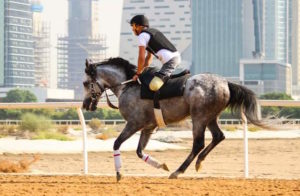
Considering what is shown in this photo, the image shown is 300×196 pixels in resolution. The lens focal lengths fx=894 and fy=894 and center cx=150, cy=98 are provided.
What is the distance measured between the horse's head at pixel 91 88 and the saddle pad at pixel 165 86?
0.95 meters

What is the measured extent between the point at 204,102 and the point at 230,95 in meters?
0.51

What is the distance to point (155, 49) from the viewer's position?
1331 centimetres

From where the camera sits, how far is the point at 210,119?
12992mm

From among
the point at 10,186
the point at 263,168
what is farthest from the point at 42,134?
the point at 10,186

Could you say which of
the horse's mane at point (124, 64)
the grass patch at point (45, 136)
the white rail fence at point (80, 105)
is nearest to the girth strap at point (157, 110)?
the horse's mane at point (124, 64)

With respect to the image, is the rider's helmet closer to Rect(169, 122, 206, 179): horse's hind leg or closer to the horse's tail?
the horse's tail

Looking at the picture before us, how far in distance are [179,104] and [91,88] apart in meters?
1.66

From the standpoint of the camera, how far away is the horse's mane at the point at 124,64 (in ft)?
45.0

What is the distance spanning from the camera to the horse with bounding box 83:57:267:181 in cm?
1288

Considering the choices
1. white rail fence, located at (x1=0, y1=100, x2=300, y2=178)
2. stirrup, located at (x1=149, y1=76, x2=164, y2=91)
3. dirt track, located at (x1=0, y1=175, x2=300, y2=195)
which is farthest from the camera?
white rail fence, located at (x1=0, y1=100, x2=300, y2=178)

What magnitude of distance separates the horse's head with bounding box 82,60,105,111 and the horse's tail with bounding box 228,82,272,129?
2.10 m

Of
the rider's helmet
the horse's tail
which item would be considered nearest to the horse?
the horse's tail

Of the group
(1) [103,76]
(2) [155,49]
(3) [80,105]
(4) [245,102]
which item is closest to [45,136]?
(3) [80,105]

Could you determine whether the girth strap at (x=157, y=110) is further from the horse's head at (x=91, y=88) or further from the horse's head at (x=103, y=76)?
the horse's head at (x=91, y=88)
